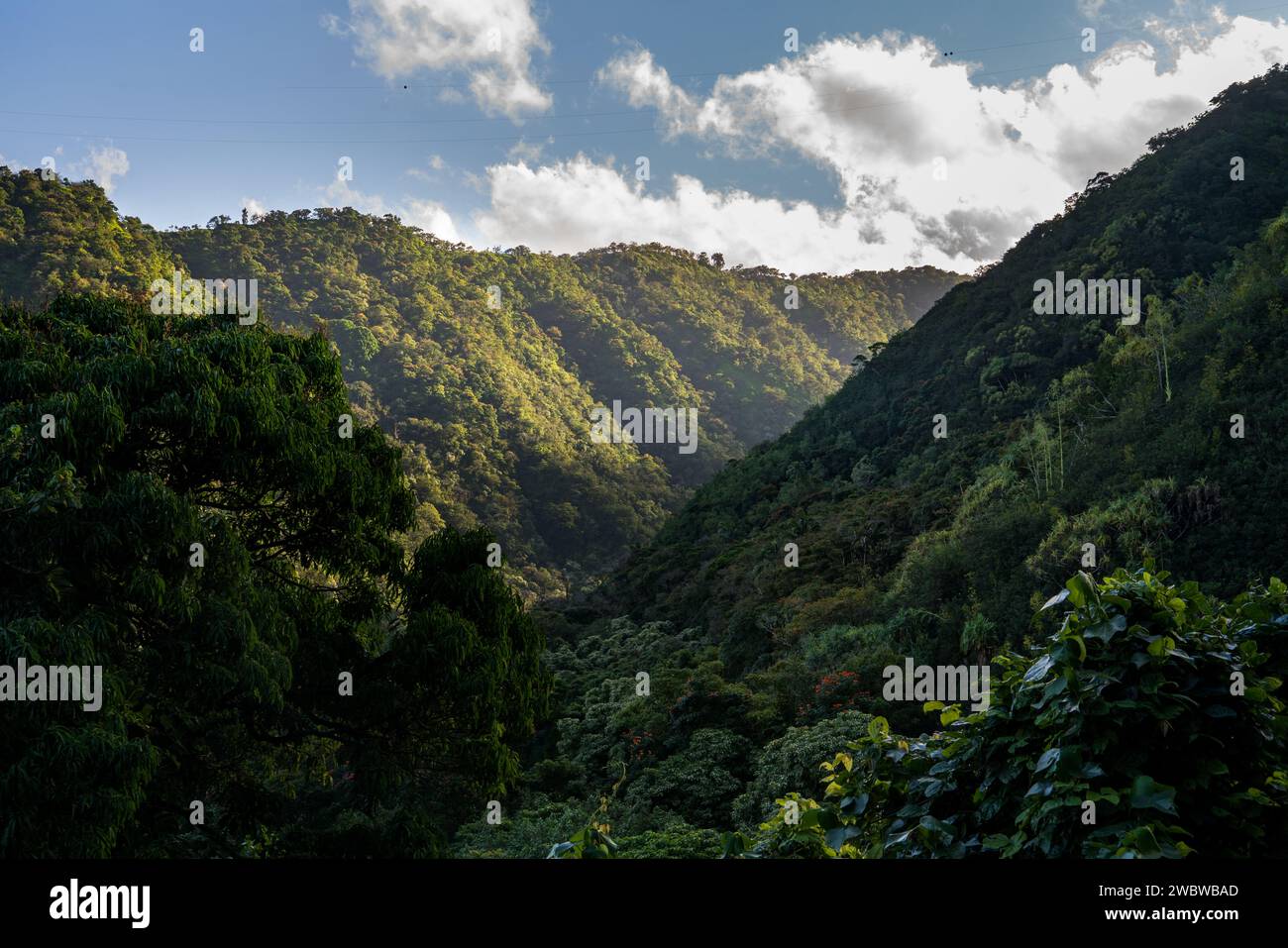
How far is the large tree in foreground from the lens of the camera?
598cm

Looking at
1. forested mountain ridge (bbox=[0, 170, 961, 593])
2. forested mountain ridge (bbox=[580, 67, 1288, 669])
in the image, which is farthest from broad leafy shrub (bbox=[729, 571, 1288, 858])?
forested mountain ridge (bbox=[0, 170, 961, 593])

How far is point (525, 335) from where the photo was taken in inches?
3260

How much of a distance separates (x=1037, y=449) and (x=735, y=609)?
22.5 feet

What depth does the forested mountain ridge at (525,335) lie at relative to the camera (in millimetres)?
52844

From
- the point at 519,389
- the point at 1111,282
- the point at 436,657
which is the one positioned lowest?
the point at 436,657

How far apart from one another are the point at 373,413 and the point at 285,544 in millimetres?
51914

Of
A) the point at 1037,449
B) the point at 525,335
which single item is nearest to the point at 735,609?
the point at 1037,449

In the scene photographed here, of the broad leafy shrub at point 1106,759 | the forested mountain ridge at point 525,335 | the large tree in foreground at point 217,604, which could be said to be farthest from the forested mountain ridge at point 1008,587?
the forested mountain ridge at point 525,335

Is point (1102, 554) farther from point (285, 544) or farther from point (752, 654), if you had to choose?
point (285, 544)

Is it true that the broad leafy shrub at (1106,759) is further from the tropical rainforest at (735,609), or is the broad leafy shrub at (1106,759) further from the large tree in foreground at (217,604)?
the large tree in foreground at (217,604)

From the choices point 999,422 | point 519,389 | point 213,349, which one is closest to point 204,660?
point 213,349

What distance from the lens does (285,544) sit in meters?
9.04

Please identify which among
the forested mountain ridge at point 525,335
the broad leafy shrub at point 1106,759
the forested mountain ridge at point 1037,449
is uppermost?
the forested mountain ridge at point 525,335

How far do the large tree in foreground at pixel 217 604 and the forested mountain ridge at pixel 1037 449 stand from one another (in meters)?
7.37
